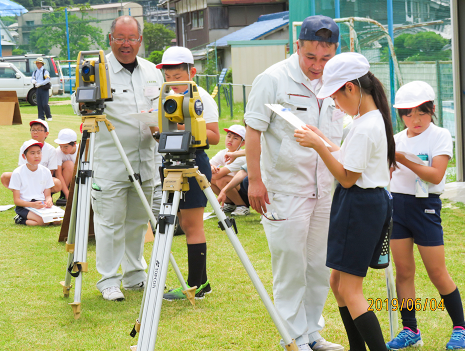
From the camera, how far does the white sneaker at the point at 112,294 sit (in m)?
4.46

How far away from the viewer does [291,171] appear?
3.31 m

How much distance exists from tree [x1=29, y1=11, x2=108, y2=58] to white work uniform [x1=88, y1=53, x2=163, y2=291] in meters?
41.7

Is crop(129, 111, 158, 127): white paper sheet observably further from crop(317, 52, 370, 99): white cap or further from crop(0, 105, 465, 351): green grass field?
crop(0, 105, 465, 351): green grass field

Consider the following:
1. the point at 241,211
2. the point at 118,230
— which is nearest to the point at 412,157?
the point at 118,230

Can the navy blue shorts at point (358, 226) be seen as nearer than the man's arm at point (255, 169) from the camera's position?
Yes

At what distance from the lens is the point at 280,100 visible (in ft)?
10.8

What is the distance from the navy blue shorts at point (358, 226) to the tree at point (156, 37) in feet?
186

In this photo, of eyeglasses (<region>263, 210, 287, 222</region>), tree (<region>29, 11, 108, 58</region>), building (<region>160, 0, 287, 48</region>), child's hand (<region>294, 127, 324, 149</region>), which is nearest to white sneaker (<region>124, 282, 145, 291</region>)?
eyeglasses (<region>263, 210, 287, 222</region>)

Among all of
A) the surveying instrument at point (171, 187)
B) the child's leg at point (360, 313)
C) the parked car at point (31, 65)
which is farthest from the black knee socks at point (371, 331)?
the parked car at point (31, 65)

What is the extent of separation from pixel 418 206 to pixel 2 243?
15.8 feet

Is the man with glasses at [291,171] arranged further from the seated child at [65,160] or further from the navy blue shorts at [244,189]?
the seated child at [65,160]

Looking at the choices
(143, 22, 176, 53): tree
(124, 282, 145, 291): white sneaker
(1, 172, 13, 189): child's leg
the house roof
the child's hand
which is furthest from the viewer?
(143, 22, 176, 53): tree

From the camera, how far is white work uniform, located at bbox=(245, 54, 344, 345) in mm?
3289

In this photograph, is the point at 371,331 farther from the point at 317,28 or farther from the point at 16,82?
the point at 16,82
